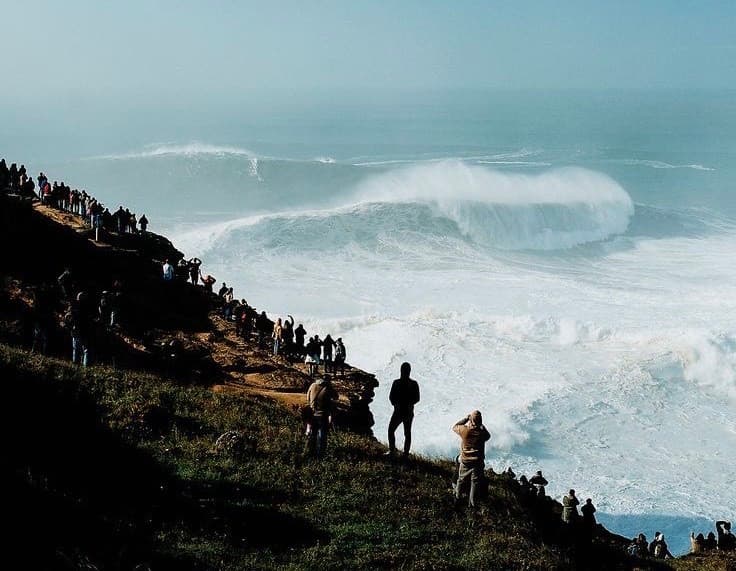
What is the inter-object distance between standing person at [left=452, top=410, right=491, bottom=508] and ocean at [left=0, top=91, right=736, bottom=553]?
34.2 feet

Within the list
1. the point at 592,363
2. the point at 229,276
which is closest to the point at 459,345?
the point at 592,363

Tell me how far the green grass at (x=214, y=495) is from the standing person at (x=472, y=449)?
338mm

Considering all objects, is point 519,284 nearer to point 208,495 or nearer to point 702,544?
point 702,544

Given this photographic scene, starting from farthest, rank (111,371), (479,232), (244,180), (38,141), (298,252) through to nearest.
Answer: (38,141) < (244,180) < (479,232) < (298,252) < (111,371)

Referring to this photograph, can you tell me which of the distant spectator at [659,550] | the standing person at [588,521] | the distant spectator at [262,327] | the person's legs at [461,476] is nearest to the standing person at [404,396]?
the person's legs at [461,476]

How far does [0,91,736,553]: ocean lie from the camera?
70.7 ft

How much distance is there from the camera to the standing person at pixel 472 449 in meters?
8.27

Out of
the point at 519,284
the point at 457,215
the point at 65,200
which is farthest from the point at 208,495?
the point at 457,215

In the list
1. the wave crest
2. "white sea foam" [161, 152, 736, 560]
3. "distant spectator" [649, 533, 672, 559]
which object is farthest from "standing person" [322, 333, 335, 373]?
the wave crest

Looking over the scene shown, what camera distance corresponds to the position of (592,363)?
1113 inches

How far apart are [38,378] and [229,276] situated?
30.5 m

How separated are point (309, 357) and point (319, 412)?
8208 millimetres

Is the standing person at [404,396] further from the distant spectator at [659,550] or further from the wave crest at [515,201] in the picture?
the wave crest at [515,201]

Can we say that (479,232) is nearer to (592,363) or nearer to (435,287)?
(435,287)
